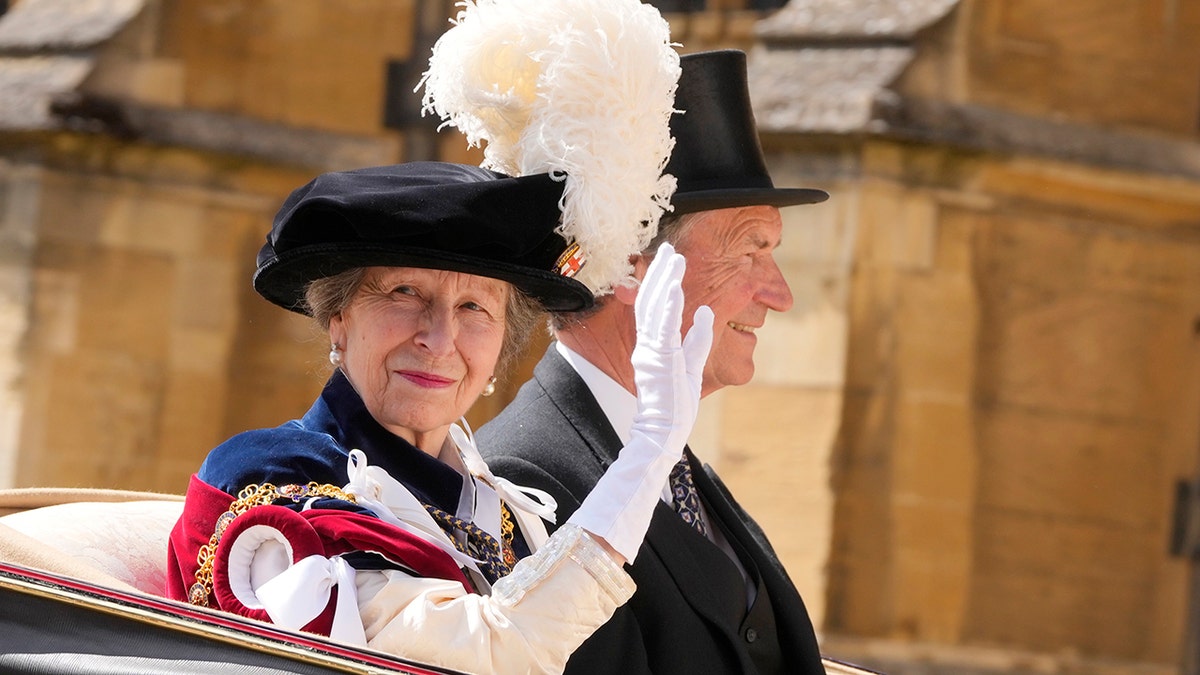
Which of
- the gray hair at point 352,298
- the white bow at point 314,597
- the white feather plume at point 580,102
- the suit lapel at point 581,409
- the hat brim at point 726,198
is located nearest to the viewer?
the white bow at point 314,597

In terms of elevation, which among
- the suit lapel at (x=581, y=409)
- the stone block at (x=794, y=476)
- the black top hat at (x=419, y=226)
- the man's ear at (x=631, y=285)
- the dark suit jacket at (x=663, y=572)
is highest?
the black top hat at (x=419, y=226)

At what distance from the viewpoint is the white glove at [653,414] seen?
7.68ft

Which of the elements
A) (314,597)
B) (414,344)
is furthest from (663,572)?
(314,597)

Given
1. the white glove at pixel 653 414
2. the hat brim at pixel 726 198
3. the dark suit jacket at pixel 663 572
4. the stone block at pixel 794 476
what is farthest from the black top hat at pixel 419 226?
the stone block at pixel 794 476

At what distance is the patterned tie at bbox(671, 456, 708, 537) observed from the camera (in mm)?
3252

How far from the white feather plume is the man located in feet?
1.18

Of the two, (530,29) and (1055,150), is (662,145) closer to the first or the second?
(530,29)

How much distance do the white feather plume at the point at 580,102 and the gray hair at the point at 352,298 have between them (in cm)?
10

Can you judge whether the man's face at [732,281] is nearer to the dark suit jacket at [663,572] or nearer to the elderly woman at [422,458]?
the dark suit jacket at [663,572]

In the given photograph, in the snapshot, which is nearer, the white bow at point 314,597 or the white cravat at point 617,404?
the white bow at point 314,597

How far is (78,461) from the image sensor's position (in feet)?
23.4

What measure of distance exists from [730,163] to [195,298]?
4.30 metres

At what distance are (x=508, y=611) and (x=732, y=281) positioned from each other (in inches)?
49.2

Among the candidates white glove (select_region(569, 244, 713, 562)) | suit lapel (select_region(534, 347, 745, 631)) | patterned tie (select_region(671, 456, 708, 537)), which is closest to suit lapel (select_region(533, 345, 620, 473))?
suit lapel (select_region(534, 347, 745, 631))
